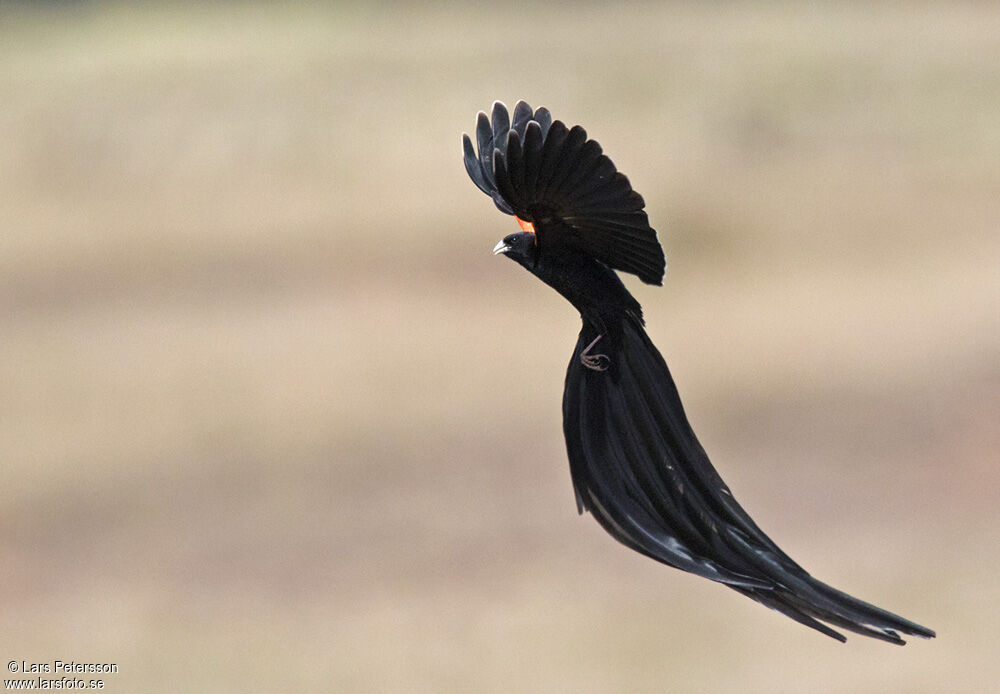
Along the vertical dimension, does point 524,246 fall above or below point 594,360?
above

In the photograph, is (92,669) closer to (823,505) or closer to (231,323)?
(231,323)

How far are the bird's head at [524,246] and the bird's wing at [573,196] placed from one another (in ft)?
0.07

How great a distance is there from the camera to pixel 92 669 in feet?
25.6

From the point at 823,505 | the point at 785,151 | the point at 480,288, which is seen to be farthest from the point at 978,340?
the point at 480,288

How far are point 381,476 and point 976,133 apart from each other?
8018 millimetres

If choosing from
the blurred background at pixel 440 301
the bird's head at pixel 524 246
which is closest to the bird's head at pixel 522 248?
the bird's head at pixel 524 246

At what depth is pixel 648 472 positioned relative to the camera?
1979 millimetres

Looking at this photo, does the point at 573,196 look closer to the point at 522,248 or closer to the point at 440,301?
the point at 522,248

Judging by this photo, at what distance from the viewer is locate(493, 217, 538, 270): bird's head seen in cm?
190

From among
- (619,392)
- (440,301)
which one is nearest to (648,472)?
(619,392)

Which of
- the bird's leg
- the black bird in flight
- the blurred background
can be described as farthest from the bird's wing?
the blurred background

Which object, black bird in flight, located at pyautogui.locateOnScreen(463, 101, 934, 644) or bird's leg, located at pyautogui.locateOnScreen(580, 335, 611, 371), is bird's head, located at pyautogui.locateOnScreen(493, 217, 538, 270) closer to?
black bird in flight, located at pyautogui.locateOnScreen(463, 101, 934, 644)

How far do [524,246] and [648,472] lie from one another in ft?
1.33

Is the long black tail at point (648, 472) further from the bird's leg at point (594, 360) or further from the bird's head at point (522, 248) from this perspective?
the bird's head at point (522, 248)
